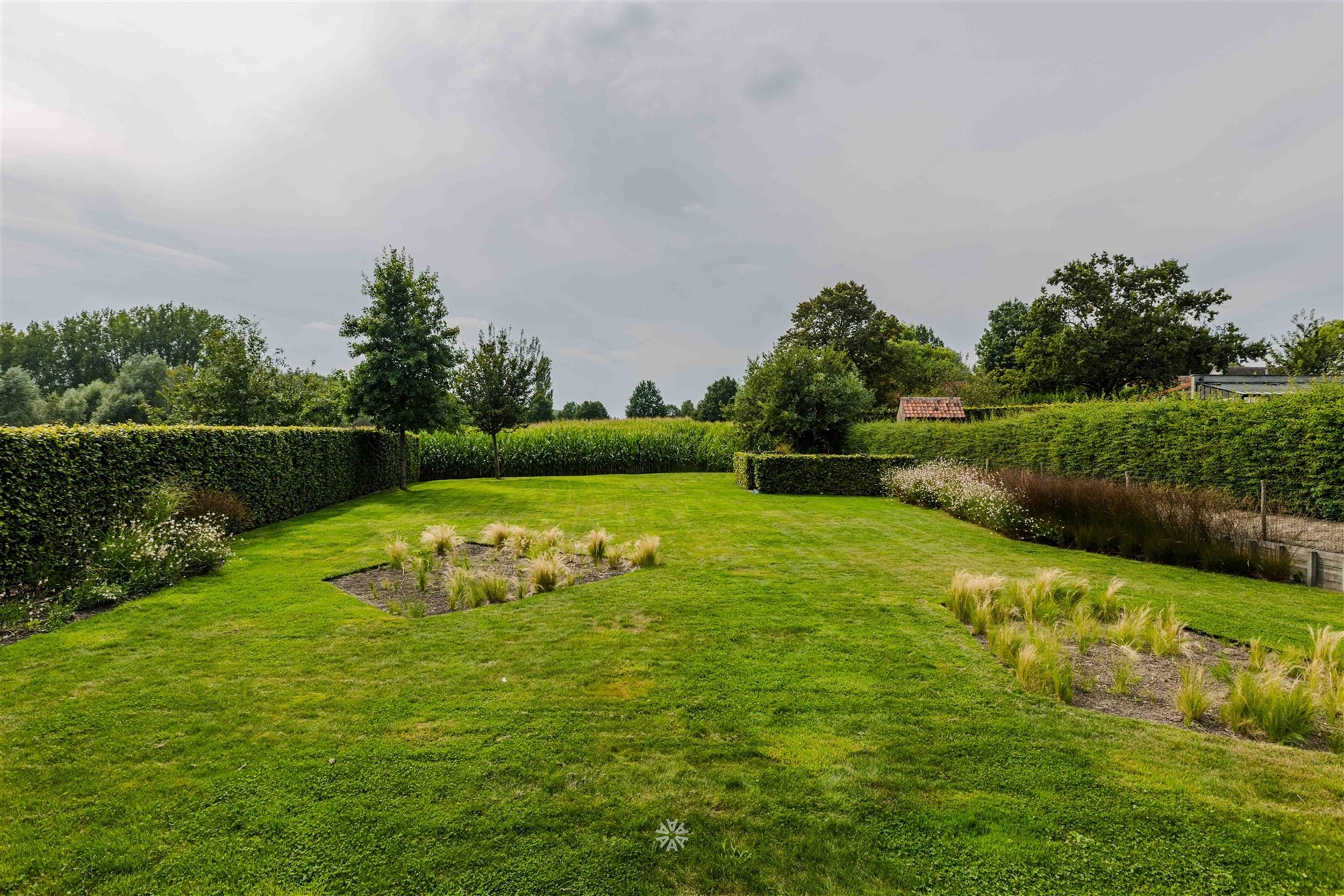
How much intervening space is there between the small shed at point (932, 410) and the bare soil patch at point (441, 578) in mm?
23926

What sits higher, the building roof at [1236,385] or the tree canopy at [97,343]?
the tree canopy at [97,343]

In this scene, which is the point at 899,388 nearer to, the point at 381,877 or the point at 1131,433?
the point at 1131,433

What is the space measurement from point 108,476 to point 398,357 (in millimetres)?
11655

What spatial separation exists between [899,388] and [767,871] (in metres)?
48.0

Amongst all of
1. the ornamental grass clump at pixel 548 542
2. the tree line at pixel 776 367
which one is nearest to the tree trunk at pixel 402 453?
the tree line at pixel 776 367

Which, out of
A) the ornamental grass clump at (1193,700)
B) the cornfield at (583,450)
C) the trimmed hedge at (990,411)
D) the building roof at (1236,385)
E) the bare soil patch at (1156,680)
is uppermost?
the building roof at (1236,385)

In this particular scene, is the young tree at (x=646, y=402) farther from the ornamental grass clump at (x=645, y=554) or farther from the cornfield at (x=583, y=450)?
the ornamental grass clump at (x=645, y=554)

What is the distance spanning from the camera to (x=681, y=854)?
8.16 ft

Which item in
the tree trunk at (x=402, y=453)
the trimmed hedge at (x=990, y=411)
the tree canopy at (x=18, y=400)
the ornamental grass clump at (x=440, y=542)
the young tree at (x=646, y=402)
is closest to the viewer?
the ornamental grass clump at (x=440, y=542)

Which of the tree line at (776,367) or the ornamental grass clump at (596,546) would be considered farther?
the tree line at (776,367)

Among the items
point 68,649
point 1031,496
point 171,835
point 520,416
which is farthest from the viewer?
point 520,416

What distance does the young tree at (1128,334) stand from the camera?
32375 mm

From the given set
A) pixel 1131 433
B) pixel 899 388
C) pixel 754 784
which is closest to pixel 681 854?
pixel 754 784

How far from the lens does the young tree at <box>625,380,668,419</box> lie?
78.8 m
